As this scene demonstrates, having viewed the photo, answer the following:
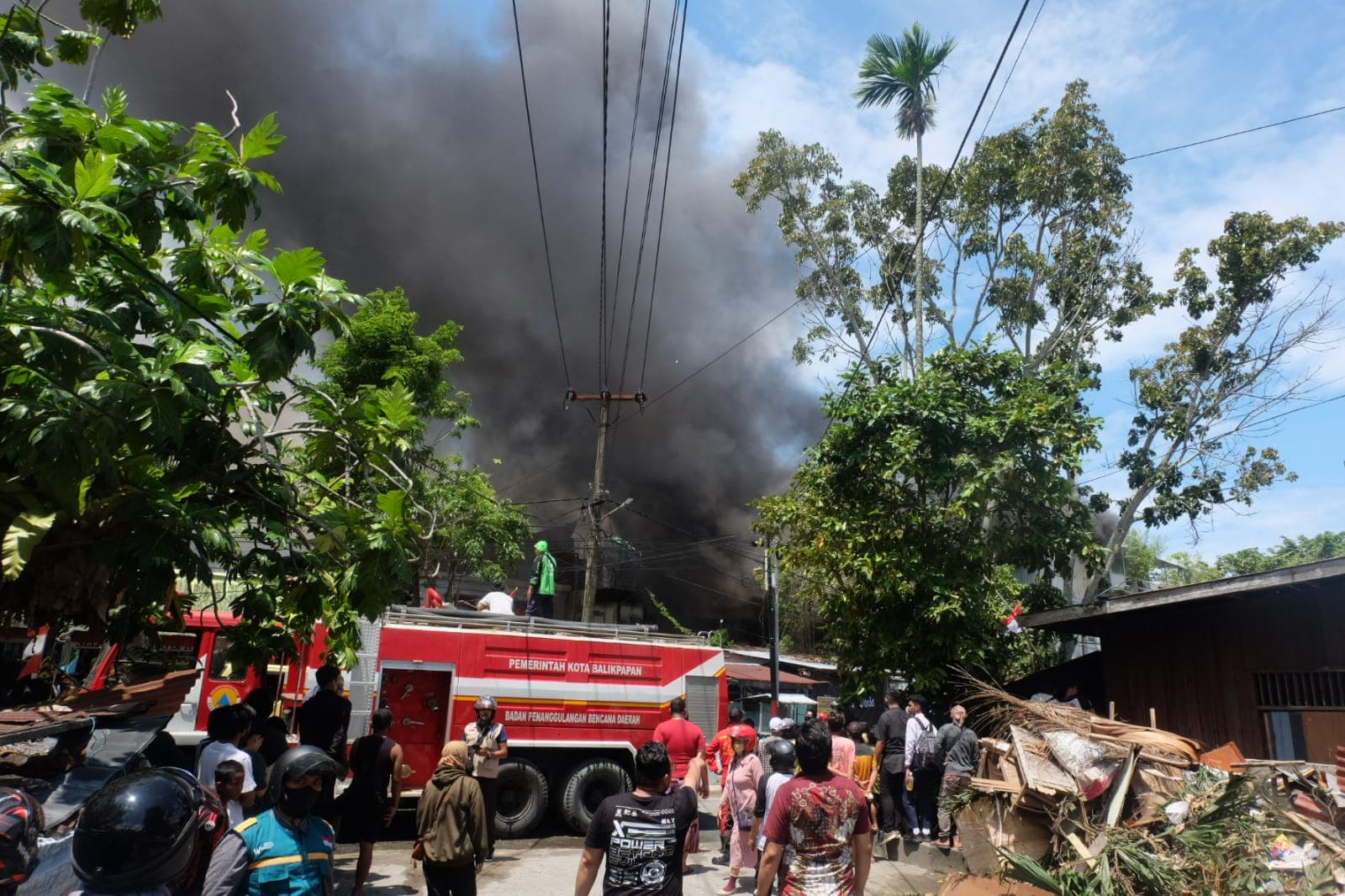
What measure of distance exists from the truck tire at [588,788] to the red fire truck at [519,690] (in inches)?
0.5

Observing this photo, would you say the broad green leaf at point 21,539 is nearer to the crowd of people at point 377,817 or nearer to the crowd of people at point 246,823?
the crowd of people at point 246,823

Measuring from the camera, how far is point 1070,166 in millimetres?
18656

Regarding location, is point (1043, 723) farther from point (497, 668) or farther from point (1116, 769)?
point (497, 668)

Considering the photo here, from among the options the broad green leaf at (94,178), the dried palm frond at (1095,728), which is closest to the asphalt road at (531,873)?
the dried palm frond at (1095,728)

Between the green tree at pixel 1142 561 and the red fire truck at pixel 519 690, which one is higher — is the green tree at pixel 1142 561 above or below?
above

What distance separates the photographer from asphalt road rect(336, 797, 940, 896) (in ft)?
23.9

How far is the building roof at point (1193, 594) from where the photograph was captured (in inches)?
309

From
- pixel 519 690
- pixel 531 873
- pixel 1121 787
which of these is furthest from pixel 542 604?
pixel 1121 787

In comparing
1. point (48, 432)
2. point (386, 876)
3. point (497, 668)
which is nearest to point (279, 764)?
point (48, 432)

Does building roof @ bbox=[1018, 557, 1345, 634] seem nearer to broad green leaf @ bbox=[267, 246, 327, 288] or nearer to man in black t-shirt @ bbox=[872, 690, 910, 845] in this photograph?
man in black t-shirt @ bbox=[872, 690, 910, 845]

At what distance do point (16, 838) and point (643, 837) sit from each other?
2.31 m

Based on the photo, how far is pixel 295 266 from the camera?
13.4 ft

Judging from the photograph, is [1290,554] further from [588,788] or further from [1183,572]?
[588,788]

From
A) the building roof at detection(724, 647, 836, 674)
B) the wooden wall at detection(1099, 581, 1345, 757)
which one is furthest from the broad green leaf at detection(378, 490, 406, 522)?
the building roof at detection(724, 647, 836, 674)
